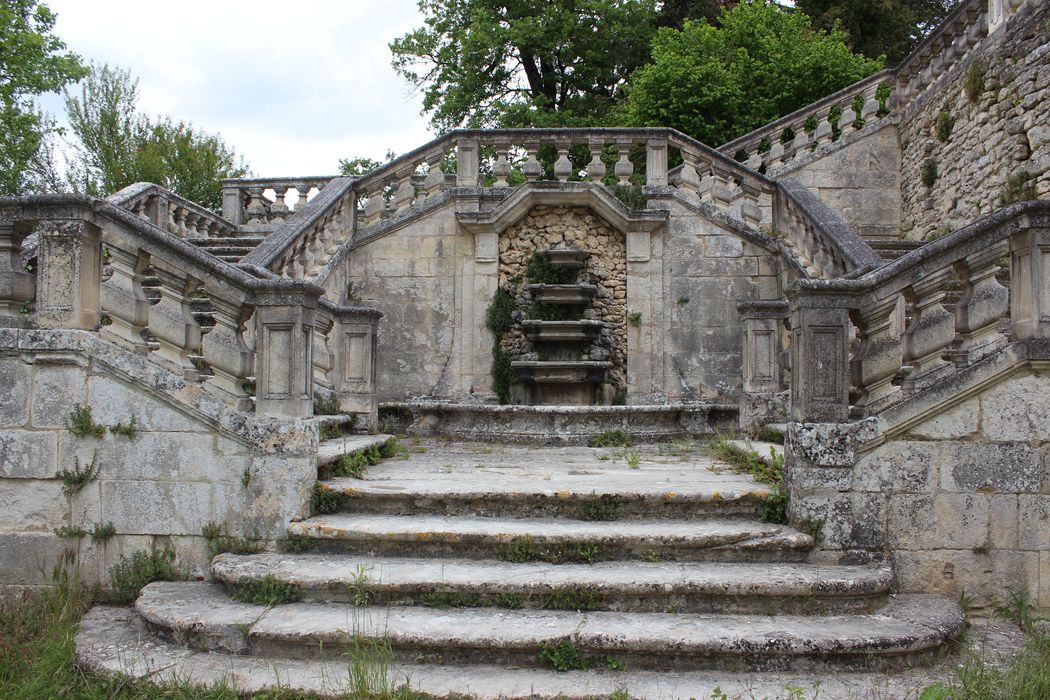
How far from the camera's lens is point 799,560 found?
168 inches

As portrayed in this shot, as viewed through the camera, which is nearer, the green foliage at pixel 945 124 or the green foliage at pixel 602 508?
the green foliage at pixel 602 508

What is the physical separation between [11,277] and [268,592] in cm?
256

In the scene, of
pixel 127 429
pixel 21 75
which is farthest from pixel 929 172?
pixel 21 75

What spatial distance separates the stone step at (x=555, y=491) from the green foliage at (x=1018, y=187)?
18.6ft

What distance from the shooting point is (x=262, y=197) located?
13758mm

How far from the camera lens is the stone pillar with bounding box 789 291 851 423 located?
441cm

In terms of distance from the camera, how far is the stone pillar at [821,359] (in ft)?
14.5

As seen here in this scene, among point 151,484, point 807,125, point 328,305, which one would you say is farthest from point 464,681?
point 807,125

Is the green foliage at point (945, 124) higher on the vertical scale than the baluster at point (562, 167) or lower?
higher

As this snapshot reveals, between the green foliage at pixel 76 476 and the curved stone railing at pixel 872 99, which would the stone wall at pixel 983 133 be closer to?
the curved stone railing at pixel 872 99

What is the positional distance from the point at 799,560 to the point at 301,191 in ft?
37.4

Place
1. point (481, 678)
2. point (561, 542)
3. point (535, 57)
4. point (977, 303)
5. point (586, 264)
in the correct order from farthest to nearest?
1. point (535, 57)
2. point (586, 264)
3. point (977, 303)
4. point (561, 542)
5. point (481, 678)

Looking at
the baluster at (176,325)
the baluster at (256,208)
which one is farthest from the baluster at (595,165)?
the baluster at (176,325)

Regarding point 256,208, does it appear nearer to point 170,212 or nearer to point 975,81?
point 170,212
